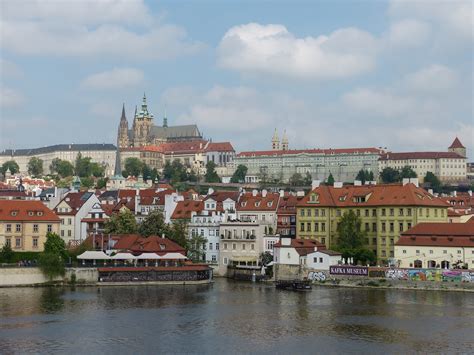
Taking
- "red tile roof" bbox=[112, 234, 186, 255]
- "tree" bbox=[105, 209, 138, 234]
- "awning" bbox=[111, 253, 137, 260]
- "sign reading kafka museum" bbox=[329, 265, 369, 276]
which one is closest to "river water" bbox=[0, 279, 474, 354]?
"sign reading kafka museum" bbox=[329, 265, 369, 276]

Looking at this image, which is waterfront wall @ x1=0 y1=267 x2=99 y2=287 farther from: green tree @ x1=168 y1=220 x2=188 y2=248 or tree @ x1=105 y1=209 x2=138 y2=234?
tree @ x1=105 y1=209 x2=138 y2=234

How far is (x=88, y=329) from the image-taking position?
51.8 meters

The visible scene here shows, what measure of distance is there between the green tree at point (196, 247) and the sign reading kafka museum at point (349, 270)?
15.4 meters

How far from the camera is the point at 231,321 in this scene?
55.4 metres

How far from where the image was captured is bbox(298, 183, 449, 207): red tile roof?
8631 centimetres

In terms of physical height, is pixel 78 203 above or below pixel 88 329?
above

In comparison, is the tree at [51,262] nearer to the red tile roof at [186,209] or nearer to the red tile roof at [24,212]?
the red tile roof at [24,212]

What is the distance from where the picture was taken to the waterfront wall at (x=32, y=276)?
72750 millimetres

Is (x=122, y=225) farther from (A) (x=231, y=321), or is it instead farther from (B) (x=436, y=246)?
(A) (x=231, y=321)

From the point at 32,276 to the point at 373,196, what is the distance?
34.0 meters

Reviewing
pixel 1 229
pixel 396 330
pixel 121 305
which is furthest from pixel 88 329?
Result: pixel 1 229

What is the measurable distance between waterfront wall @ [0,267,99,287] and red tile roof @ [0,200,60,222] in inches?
467

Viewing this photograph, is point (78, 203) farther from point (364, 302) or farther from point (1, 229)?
point (364, 302)

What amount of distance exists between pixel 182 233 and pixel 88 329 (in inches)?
1421
